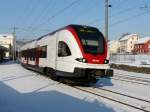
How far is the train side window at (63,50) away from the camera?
16312 mm

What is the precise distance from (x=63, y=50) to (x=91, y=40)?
152 cm

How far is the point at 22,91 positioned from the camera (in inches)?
549

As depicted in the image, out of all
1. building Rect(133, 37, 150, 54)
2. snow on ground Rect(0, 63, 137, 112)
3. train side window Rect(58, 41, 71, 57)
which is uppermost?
building Rect(133, 37, 150, 54)

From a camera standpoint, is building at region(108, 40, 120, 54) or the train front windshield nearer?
the train front windshield

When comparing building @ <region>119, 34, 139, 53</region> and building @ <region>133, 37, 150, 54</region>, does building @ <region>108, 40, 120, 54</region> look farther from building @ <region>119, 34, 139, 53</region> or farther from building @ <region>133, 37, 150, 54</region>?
building @ <region>133, 37, 150, 54</region>

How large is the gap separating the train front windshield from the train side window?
864mm

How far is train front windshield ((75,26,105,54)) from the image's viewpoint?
52.2ft

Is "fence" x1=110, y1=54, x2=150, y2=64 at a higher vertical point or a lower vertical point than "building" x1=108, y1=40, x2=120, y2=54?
lower

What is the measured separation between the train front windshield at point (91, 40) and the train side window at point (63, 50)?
2.84 feet

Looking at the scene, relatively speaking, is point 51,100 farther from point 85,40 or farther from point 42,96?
point 85,40

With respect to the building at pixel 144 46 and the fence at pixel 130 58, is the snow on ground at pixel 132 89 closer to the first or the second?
the fence at pixel 130 58

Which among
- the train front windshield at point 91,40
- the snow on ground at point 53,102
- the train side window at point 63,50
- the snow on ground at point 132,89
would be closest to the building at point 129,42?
the snow on ground at point 132,89

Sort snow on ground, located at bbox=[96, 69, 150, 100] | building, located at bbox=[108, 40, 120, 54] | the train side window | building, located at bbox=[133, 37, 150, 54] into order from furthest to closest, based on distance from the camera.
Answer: building, located at bbox=[108, 40, 120, 54] < building, located at bbox=[133, 37, 150, 54] < the train side window < snow on ground, located at bbox=[96, 69, 150, 100]

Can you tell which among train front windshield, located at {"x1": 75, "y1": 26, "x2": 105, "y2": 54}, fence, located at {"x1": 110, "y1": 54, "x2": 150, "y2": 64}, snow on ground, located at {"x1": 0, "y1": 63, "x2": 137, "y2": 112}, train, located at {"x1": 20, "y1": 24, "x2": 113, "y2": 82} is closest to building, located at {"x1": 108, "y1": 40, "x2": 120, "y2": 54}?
fence, located at {"x1": 110, "y1": 54, "x2": 150, "y2": 64}
